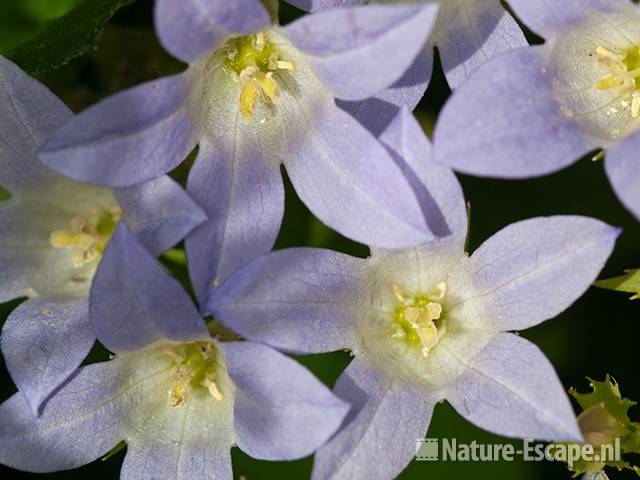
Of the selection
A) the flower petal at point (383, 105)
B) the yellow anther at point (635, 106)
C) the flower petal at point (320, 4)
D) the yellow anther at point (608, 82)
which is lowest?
the flower petal at point (383, 105)

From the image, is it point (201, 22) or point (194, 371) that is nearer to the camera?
point (201, 22)

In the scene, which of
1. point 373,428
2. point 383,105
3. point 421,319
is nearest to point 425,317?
point 421,319

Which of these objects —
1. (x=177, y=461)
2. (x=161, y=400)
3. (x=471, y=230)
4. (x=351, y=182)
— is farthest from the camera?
(x=471, y=230)

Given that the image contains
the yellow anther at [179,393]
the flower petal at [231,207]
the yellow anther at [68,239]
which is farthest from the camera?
the yellow anther at [68,239]

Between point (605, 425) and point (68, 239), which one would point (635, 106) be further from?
point (68, 239)

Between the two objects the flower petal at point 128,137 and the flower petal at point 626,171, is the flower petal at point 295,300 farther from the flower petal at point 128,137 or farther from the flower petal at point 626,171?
the flower petal at point 626,171

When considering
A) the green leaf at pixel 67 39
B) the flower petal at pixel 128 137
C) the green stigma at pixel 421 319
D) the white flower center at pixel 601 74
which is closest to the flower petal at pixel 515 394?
the green stigma at pixel 421 319

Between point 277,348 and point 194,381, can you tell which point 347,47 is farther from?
point 194,381
